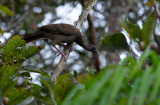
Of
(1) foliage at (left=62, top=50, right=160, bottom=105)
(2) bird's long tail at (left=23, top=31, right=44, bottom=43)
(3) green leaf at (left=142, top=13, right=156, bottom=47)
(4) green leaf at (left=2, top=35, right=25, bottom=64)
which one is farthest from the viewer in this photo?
(2) bird's long tail at (left=23, top=31, right=44, bottom=43)

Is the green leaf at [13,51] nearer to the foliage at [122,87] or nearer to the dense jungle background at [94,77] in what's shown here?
the dense jungle background at [94,77]

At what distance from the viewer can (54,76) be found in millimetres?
3051

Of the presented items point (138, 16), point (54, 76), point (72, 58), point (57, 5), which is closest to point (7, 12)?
point (54, 76)

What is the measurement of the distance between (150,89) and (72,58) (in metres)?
6.54

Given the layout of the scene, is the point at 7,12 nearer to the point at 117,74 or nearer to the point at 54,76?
the point at 54,76

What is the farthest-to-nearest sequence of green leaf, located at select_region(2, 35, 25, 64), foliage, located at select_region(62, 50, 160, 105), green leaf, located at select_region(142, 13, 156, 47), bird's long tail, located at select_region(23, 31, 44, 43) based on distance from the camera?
bird's long tail, located at select_region(23, 31, 44, 43), green leaf, located at select_region(2, 35, 25, 64), green leaf, located at select_region(142, 13, 156, 47), foliage, located at select_region(62, 50, 160, 105)

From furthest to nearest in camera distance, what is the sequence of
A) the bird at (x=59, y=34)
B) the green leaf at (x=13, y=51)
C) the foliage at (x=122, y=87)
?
the bird at (x=59, y=34), the green leaf at (x=13, y=51), the foliage at (x=122, y=87)

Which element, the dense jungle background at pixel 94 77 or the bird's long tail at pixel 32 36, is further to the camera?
the bird's long tail at pixel 32 36

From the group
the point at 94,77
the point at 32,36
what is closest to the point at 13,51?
the point at 94,77

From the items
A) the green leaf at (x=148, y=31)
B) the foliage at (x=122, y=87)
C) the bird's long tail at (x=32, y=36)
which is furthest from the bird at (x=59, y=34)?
the foliage at (x=122, y=87)

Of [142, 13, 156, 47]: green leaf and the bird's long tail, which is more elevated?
the bird's long tail

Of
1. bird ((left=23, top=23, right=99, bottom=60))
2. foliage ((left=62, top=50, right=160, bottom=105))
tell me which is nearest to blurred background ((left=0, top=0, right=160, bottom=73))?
bird ((left=23, top=23, right=99, bottom=60))

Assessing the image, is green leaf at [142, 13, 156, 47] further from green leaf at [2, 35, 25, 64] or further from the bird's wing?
the bird's wing

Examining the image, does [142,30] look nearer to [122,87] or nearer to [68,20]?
[122,87]
